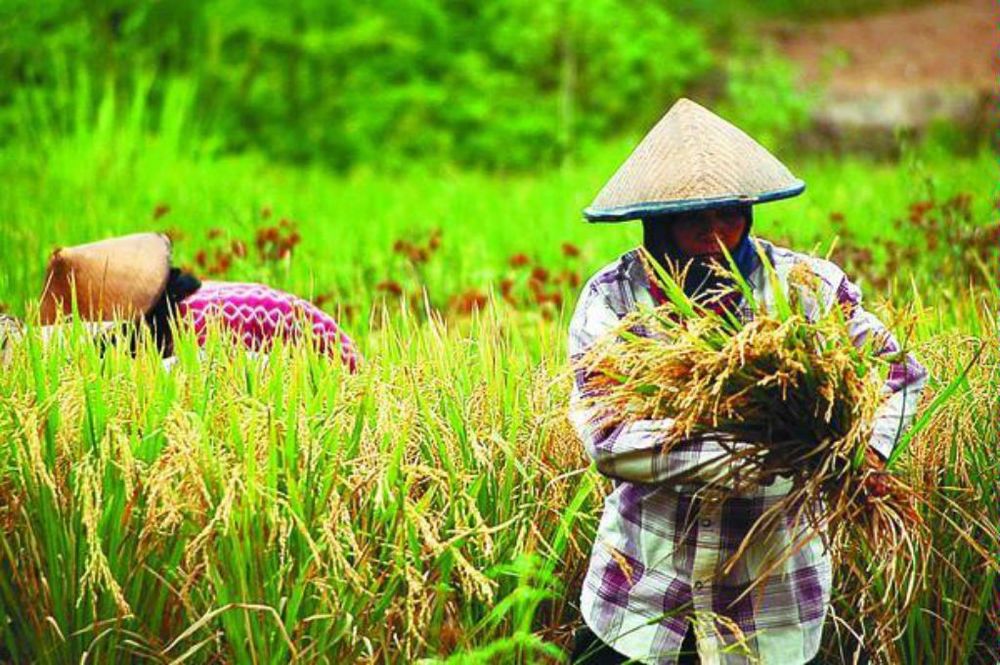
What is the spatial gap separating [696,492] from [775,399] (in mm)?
211

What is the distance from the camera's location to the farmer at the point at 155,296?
3.82 metres

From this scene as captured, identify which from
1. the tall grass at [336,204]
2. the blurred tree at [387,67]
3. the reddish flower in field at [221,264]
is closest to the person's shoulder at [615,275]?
the tall grass at [336,204]

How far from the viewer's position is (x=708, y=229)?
253cm

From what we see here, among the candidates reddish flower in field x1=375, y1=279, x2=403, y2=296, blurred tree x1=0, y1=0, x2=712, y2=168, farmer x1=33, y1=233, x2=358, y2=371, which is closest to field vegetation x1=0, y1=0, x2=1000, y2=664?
reddish flower in field x1=375, y1=279, x2=403, y2=296

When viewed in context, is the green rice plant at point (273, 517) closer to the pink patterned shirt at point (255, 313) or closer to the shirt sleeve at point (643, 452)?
the shirt sleeve at point (643, 452)

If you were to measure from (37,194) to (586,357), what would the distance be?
→ 17.5 ft

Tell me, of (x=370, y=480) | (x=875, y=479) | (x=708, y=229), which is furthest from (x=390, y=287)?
(x=875, y=479)

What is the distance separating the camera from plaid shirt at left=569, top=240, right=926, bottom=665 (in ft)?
8.18

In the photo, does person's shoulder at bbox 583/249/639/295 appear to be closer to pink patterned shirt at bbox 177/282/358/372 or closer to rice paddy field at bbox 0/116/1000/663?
rice paddy field at bbox 0/116/1000/663

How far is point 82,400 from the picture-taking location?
9.80 feet

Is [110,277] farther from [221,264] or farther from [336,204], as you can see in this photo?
[336,204]

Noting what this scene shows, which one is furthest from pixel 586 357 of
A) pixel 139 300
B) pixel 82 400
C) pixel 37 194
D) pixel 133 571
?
pixel 37 194

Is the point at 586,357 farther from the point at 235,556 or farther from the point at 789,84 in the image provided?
the point at 789,84

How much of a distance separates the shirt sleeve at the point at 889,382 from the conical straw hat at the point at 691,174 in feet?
0.77
